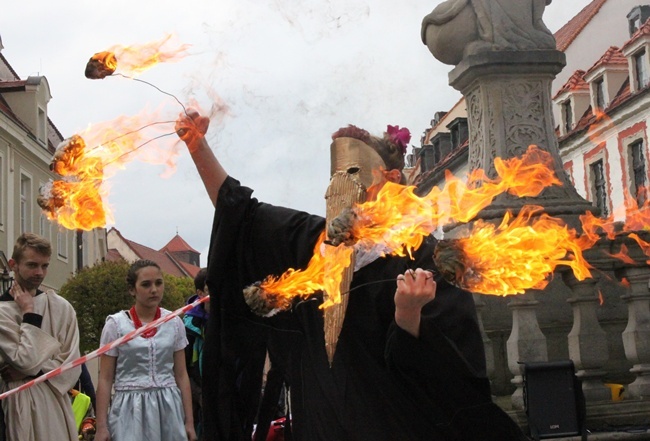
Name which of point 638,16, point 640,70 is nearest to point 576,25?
point 638,16

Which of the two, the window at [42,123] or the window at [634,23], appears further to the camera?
the window at [634,23]

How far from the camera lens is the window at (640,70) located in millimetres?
33562

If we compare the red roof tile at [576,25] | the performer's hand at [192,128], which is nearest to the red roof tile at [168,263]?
the red roof tile at [576,25]

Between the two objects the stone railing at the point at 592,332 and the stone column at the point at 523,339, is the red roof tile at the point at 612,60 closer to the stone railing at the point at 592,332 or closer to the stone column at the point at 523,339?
the stone railing at the point at 592,332

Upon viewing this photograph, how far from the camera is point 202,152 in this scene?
13.5ft

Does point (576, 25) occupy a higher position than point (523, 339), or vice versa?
point (576, 25)

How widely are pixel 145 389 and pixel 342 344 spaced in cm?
270

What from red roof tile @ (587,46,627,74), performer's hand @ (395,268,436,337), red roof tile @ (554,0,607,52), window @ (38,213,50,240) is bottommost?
performer's hand @ (395,268,436,337)

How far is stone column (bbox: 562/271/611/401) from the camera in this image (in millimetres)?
7230

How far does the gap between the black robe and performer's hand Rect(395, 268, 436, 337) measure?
63 millimetres

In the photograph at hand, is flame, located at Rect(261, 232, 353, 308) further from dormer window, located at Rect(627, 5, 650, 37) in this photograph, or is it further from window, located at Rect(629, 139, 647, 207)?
dormer window, located at Rect(627, 5, 650, 37)

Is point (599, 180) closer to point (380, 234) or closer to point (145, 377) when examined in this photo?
point (145, 377)

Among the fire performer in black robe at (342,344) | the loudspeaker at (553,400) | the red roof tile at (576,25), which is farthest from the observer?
the red roof tile at (576,25)

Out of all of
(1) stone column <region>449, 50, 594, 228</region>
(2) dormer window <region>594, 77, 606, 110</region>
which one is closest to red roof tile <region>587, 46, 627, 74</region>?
(2) dormer window <region>594, 77, 606, 110</region>
